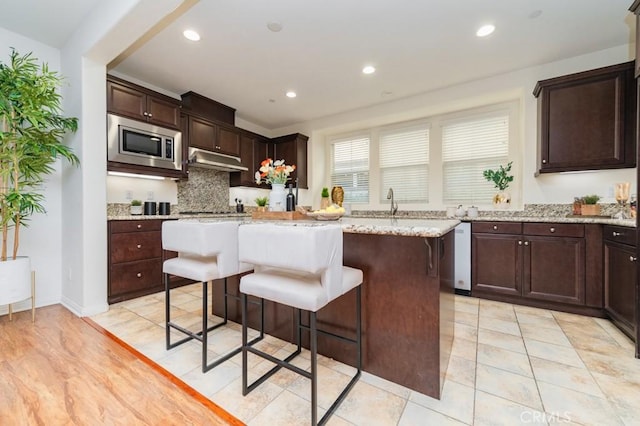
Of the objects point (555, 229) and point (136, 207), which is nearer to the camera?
point (555, 229)

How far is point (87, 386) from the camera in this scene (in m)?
1.55

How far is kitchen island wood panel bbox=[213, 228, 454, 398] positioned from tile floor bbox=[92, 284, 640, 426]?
11cm

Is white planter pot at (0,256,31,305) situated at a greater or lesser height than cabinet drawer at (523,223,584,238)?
lesser

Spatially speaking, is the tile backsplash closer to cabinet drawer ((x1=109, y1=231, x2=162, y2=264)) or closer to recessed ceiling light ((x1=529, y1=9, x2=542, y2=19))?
cabinet drawer ((x1=109, y1=231, x2=162, y2=264))

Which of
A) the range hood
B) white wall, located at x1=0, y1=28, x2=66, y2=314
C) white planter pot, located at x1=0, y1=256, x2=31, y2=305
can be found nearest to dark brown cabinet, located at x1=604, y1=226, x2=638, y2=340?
the range hood

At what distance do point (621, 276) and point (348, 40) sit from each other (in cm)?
325

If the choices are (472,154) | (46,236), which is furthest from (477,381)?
(46,236)

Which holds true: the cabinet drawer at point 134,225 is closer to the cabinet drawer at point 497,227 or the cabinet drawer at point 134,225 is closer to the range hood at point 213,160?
the range hood at point 213,160

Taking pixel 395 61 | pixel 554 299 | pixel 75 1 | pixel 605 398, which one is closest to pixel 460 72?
pixel 395 61

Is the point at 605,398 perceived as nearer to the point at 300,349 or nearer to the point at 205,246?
the point at 300,349

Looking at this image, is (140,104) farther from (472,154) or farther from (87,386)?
(472,154)

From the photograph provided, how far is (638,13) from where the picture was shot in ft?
5.99

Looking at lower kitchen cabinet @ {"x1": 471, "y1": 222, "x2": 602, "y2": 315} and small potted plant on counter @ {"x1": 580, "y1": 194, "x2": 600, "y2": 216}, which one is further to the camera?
small potted plant on counter @ {"x1": 580, "y1": 194, "x2": 600, "y2": 216}

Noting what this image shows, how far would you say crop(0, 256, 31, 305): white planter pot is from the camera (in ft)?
7.36
